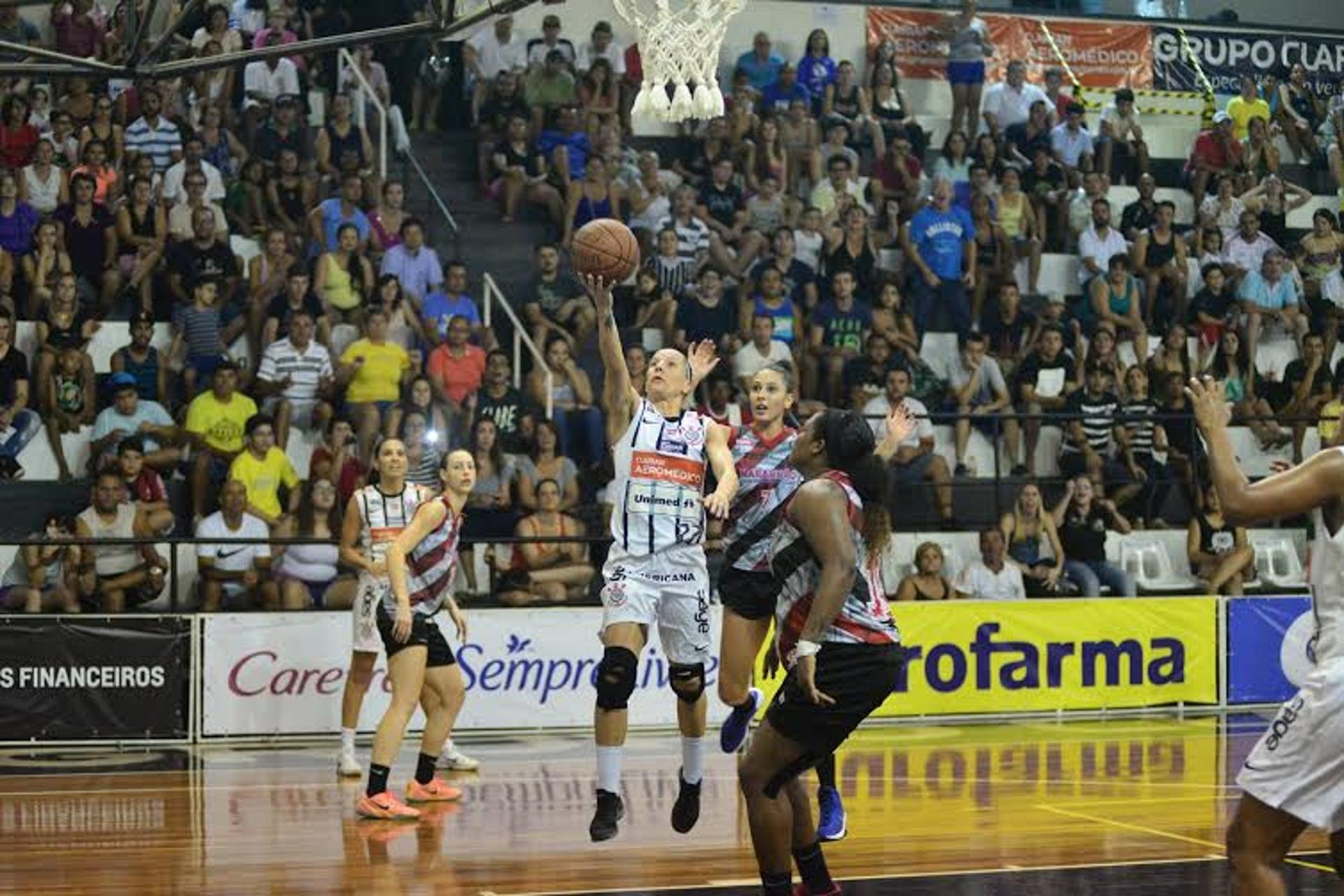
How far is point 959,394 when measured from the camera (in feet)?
59.8

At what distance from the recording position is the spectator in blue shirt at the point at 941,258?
19.2 m

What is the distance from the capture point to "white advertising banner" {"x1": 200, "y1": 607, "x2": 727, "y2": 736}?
14305mm

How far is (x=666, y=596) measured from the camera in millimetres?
9055

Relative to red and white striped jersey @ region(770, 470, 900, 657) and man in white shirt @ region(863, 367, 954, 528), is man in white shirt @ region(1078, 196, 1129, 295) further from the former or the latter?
red and white striped jersey @ region(770, 470, 900, 657)

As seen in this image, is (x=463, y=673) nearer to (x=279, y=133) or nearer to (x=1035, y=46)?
(x=279, y=133)

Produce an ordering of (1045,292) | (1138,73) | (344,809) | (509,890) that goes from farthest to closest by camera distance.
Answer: (1138,73) < (1045,292) < (344,809) < (509,890)

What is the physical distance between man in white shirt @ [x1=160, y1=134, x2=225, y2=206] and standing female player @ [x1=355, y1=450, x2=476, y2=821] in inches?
263

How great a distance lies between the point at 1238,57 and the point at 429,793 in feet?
55.8

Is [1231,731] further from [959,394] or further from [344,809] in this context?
[344,809]

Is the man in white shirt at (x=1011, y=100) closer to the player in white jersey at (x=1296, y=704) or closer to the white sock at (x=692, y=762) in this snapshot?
the white sock at (x=692, y=762)

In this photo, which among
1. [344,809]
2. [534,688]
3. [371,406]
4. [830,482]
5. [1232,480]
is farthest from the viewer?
[371,406]

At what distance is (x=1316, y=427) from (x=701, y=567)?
38.5ft

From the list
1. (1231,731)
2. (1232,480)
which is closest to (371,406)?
(1231,731)

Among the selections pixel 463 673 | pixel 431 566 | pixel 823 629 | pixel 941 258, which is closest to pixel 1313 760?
pixel 823 629
